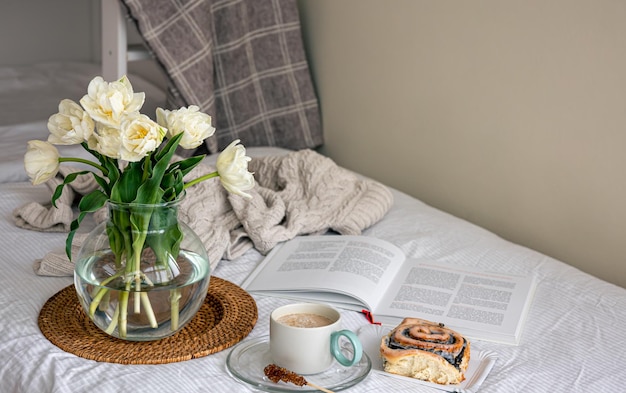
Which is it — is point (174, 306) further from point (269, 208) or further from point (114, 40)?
point (114, 40)

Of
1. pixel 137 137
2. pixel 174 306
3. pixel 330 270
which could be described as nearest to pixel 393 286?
pixel 330 270

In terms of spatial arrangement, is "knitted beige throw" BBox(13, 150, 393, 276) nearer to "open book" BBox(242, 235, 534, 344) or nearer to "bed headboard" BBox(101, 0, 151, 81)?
"open book" BBox(242, 235, 534, 344)

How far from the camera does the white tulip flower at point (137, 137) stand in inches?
33.0

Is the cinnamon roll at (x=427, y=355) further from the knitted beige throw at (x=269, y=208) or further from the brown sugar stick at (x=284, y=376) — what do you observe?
the knitted beige throw at (x=269, y=208)

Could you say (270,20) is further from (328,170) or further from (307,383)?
(307,383)

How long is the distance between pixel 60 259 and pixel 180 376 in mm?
376

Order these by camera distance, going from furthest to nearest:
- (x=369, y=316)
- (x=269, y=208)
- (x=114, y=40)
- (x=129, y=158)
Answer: (x=114, y=40) < (x=269, y=208) < (x=369, y=316) < (x=129, y=158)

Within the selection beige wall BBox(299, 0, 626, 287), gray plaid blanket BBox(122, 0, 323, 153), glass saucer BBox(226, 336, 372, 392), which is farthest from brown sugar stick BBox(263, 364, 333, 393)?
gray plaid blanket BBox(122, 0, 323, 153)

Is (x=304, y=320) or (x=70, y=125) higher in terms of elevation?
(x=70, y=125)

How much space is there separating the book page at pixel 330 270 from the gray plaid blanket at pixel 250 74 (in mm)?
669

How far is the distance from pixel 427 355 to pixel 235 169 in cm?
33

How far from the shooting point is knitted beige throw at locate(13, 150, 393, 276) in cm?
133

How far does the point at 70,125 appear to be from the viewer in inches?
35.0

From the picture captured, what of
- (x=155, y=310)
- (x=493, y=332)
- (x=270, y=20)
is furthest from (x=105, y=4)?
(x=493, y=332)
